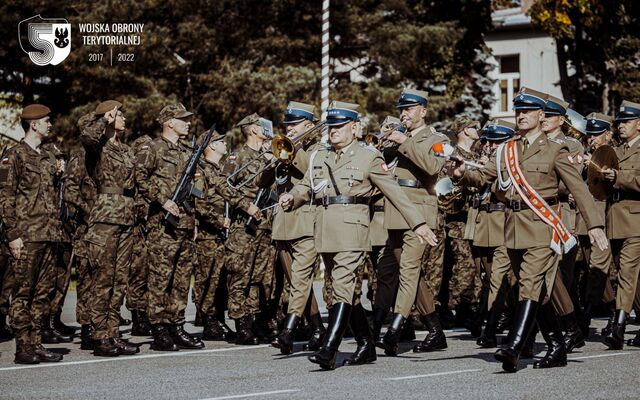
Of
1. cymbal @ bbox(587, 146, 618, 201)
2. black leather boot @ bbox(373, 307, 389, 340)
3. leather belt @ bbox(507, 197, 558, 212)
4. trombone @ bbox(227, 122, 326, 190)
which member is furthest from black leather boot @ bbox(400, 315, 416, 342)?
leather belt @ bbox(507, 197, 558, 212)

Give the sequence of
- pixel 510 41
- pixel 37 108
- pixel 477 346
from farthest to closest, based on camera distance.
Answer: pixel 510 41, pixel 477 346, pixel 37 108

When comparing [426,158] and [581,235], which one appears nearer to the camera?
[426,158]

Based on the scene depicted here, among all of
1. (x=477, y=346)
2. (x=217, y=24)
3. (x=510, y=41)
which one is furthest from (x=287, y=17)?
(x=477, y=346)

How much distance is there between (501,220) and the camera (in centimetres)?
1241

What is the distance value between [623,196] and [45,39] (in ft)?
58.2

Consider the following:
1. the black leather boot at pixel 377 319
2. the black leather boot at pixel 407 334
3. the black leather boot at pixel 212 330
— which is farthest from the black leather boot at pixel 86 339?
the black leather boot at pixel 407 334

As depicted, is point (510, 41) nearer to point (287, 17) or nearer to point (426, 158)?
point (287, 17)

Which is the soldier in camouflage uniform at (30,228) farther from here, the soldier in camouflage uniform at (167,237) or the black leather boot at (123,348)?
the soldier in camouflage uniform at (167,237)

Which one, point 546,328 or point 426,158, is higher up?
point 426,158

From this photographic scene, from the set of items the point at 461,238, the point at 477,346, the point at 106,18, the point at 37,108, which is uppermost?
the point at 106,18

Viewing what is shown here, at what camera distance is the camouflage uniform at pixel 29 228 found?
10.7 m

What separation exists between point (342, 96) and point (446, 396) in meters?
20.6

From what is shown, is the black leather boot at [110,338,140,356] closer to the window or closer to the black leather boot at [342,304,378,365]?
the black leather boot at [342,304,378,365]

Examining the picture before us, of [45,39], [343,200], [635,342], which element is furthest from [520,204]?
[45,39]
